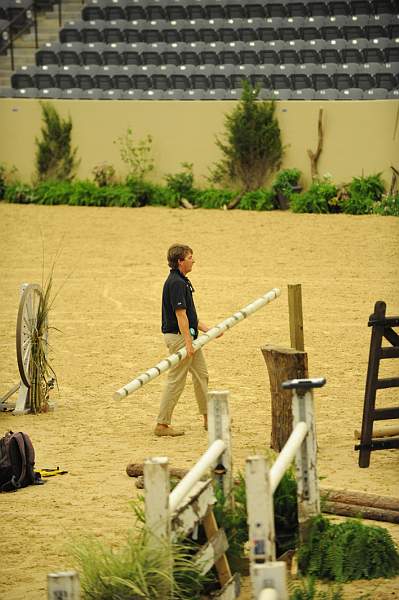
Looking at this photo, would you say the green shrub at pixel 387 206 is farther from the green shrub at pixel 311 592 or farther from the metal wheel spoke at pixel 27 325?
the green shrub at pixel 311 592

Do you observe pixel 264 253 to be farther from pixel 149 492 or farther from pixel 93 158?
pixel 149 492

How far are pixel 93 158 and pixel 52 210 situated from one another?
2342 mm

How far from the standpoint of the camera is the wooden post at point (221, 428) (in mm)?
6336

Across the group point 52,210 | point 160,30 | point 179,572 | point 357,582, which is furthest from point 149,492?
point 160,30

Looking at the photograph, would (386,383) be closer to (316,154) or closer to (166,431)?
(166,431)

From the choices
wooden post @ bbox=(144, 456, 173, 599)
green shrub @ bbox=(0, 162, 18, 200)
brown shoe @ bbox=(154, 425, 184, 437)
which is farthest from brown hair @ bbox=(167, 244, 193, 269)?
green shrub @ bbox=(0, 162, 18, 200)

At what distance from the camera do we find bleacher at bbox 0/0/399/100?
961 inches

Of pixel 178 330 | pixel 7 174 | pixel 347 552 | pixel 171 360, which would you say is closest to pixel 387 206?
pixel 7 174

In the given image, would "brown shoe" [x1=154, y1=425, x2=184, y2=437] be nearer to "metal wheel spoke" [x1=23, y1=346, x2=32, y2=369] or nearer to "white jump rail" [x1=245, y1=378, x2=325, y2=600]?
"metal wheel spoke" [x1=23, y1=346, x2=32, y2=369]

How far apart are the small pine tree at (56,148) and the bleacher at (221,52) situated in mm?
935

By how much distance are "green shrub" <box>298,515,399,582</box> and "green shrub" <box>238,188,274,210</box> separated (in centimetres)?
1642

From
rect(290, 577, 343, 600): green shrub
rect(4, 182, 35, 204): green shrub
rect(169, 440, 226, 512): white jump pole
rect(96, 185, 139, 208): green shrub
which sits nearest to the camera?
rect(169, 440, 226, 512): white jump pole

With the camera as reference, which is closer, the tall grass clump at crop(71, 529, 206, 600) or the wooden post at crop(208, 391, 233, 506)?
the tall grass clump at crop(71, 529, 206, 600)

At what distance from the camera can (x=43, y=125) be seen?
25.8m
